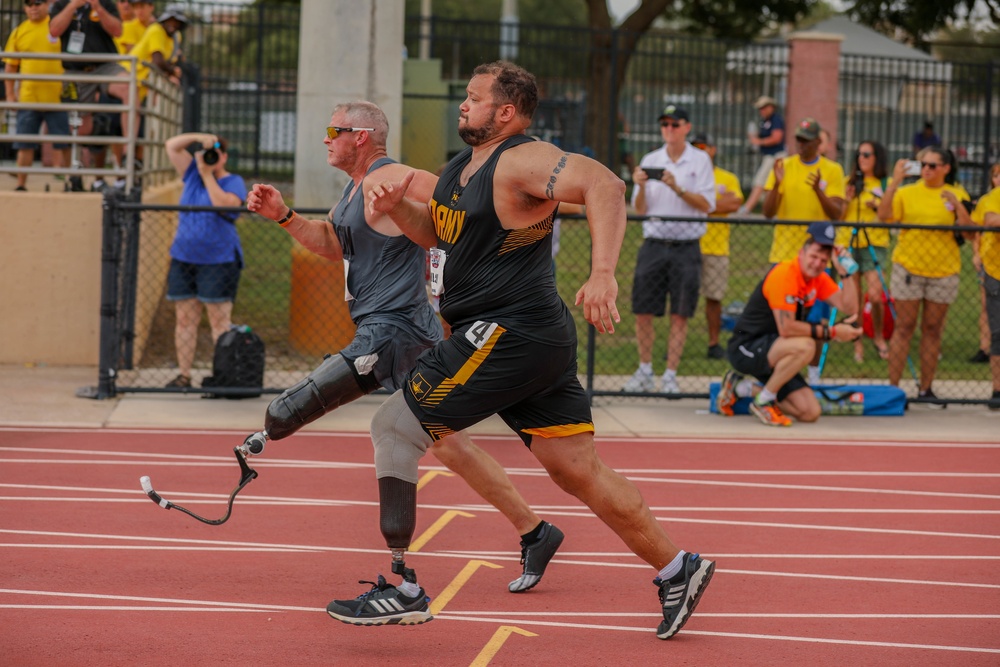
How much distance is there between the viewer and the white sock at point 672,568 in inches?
196

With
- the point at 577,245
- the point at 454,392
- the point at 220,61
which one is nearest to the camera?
the point at 454,392

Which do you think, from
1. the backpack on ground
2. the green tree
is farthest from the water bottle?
the green tree

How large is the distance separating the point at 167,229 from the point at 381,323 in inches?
312

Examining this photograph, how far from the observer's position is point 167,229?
13.1 m

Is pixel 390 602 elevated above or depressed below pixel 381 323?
below

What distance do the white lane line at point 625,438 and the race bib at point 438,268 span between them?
4041 mm

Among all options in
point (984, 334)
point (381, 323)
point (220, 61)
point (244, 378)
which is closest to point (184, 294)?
point (244, 378)

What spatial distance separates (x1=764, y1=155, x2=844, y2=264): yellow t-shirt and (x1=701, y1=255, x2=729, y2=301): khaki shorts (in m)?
0.51

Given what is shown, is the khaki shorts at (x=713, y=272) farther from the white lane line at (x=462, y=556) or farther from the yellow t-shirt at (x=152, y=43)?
the yellow t-shirt at (x=152, y=43)

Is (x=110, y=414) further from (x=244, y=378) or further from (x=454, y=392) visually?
(x=454, y=392)

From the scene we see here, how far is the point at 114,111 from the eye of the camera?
36.6 ft

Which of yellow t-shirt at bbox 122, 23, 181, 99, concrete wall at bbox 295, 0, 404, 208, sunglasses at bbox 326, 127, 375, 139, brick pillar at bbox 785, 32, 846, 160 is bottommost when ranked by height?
sunglasses at bbox 326, 127, 375, 139

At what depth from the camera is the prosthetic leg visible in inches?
209

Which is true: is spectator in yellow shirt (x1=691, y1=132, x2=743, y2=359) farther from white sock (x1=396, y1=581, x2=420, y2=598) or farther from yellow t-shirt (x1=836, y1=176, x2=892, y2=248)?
white sock (x1=396, y1=581, x2=420, y2=598)
